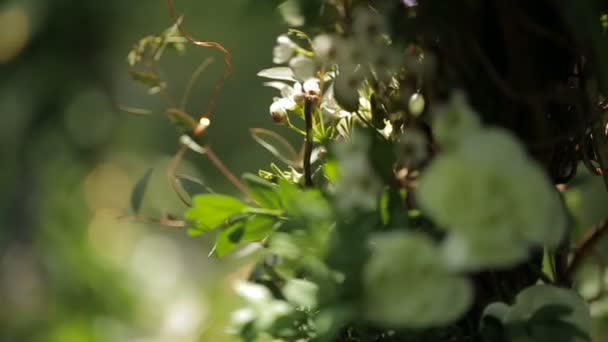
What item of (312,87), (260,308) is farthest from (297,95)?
(260,308)

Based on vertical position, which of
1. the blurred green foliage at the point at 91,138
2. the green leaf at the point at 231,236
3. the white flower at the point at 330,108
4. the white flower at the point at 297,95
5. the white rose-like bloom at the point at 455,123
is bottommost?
the blurred green foliage at the point at 91,138

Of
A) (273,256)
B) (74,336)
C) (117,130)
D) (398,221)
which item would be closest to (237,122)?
(117,130)

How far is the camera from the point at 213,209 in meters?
0.39

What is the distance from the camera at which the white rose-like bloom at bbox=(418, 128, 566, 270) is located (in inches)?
11.9

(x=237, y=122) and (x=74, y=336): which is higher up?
(x=74, y=336)

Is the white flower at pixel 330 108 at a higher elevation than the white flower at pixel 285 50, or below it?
below

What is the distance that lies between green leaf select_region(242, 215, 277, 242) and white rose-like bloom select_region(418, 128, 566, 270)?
0.38 feet

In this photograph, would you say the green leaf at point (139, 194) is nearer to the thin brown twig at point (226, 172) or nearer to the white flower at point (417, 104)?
the thin brown twig at point (226, 172)

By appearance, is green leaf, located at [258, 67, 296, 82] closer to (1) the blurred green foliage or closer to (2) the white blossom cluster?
(2) the white blossom cluster

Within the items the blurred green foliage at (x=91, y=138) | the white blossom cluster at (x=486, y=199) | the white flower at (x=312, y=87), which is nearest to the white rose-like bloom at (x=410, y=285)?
the white blossom cluster at (x=486, y=199)

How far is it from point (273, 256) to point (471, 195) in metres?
0.22

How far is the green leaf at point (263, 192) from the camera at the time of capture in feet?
1.29

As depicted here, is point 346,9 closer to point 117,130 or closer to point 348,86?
point 348,86

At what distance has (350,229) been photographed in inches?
13.3
